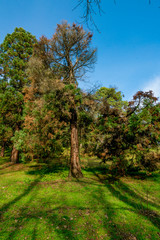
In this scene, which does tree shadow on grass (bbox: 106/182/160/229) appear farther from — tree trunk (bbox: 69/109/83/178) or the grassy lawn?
tree trunk (bbox: 69/109/83/178)

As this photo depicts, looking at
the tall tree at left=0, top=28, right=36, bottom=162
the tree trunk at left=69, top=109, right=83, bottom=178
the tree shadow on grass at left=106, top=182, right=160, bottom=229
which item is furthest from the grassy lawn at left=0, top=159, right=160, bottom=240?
the tall tree at left=0, top=28, right=36, bottom=162

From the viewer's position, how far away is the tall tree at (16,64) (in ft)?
53.1

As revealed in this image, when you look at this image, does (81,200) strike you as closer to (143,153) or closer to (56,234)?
(56,234)

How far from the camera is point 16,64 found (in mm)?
17156

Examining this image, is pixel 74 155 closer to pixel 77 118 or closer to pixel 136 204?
pixel 77 118

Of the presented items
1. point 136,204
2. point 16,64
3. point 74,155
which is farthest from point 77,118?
point 16,64

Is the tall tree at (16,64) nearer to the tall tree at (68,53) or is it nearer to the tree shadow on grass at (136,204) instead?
the tall tree at (68,53)

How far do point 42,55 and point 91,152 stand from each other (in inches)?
380

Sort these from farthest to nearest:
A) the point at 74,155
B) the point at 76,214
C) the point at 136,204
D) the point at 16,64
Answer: the point at 16,64 → the point at 74,155 → the point at 136,204 → the point at 76,214

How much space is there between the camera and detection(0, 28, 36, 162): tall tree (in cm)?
1619

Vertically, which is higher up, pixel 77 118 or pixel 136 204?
pixel 77 118

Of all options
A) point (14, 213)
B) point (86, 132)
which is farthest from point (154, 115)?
point (14, 213)

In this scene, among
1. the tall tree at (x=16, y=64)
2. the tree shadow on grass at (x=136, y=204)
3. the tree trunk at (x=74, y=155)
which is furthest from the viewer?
the tall tree at (x=16, y=64)

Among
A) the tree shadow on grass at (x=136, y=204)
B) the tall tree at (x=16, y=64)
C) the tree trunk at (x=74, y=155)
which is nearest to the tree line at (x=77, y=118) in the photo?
the tree trunk at (x=74, y=155)
